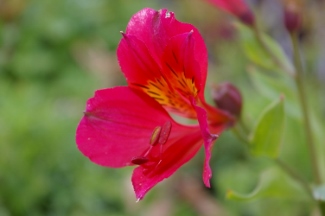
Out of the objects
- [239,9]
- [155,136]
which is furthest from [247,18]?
[155,136]

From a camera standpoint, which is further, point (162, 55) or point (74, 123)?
point (74, 123)

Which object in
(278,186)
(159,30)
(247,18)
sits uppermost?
(159,30)

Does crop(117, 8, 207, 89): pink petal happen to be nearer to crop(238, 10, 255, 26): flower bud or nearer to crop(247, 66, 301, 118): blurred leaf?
crop(238, 10, 255, 26): flower bud

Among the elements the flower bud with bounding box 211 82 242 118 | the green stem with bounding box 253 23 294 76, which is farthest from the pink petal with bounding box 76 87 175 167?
the green stem with bounding box 253 23 294 76

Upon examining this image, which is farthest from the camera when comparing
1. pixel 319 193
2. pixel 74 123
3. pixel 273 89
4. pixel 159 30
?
pixel 74 123

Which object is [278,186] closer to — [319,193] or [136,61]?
[319,193]

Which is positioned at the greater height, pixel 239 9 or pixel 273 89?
pixel 239 9

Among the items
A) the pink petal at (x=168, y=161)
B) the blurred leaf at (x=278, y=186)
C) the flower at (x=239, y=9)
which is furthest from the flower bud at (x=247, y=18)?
the pink petal at (x=168, y=161)

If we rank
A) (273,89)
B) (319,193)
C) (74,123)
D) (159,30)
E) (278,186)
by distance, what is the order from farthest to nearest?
1. (74,123)
2. (273,89)
3. (278,186)
4. (319,193)
5. (159,30)

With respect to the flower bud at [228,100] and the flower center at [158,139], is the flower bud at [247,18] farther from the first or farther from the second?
the flower center at [158,139]
